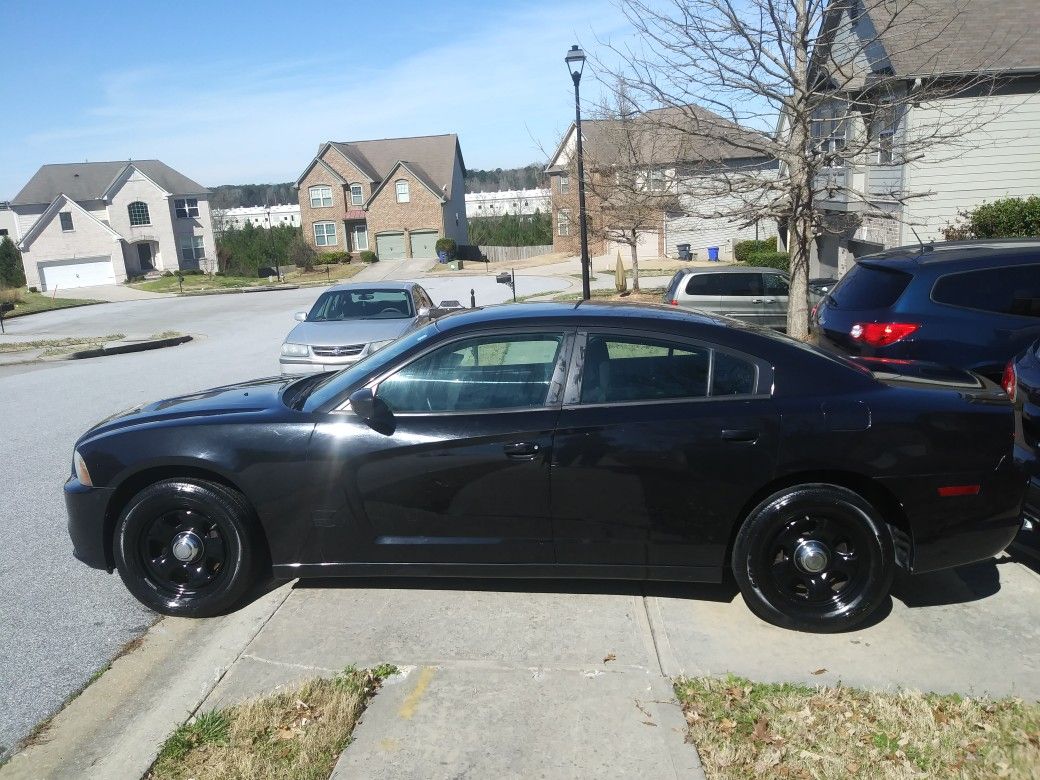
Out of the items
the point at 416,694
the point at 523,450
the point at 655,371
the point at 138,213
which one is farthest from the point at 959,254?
the point at 138,213

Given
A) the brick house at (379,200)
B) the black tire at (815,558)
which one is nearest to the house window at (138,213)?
the brick house at (379,200)

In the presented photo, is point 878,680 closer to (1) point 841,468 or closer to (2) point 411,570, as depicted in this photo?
(1) point 841,468

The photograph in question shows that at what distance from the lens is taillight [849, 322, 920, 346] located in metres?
7.14

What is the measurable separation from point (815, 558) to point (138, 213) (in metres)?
64.5

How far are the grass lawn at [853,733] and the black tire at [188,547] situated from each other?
2.32 meters

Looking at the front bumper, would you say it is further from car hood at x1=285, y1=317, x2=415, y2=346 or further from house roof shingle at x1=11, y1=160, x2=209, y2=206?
house roof shingle at x1=11, y1=160, x2=209, y2=206

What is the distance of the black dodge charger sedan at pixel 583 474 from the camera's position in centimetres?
421

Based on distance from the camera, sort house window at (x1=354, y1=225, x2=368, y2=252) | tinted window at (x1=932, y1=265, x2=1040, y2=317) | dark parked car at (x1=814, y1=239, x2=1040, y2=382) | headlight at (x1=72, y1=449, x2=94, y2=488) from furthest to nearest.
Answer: house window at (x1=354, y1=225, x2=368, y2=252) → tinted window at (x1=932, y1=265, x2=1040, y2=317) → dark parked car at (x1=814, y1=239, x2=1040, y2=382) → headlight at (x1=72, y1=449, x2=94, y2=488)

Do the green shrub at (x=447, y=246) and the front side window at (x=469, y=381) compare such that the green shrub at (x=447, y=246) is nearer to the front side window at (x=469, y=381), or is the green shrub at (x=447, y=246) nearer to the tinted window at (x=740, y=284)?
the tinted window at (x=740, y=284)

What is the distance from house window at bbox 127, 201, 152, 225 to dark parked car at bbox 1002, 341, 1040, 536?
210 feet

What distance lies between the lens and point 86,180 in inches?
2447

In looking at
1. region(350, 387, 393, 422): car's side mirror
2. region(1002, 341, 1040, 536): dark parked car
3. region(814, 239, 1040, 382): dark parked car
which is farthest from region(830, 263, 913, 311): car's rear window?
region(350, 387, 393, 422): car's side mirror

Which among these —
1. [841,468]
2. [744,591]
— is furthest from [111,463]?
[841,468]

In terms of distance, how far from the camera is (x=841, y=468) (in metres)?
4.19
